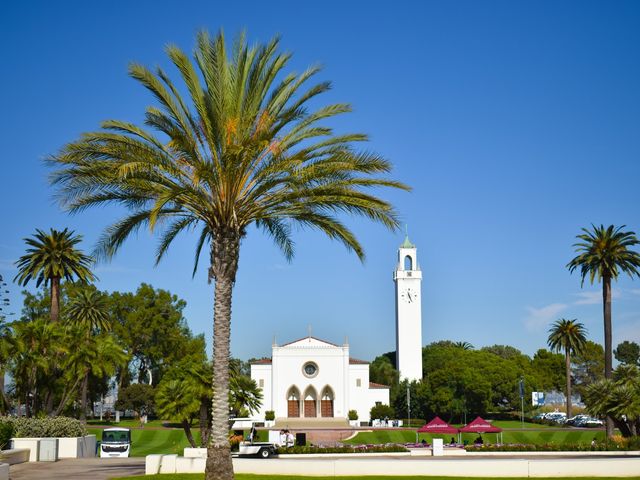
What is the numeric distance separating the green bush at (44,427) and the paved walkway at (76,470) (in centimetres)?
237

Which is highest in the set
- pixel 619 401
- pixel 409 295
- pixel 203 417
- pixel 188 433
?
pixel 409 295

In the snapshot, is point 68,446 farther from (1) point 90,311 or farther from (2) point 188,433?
(1) point 90,311

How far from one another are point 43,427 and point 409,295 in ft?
236

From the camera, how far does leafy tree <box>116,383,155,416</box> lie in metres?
78.9

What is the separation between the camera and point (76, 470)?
1053 inches

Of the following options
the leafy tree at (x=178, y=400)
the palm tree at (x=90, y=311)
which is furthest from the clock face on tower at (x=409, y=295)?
the leafy tree at (x=178, y=400)

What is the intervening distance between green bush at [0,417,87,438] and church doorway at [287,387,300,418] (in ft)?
190

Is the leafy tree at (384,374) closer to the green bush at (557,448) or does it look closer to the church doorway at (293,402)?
the church doorway at (293,402)

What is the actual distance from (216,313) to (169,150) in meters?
4.53

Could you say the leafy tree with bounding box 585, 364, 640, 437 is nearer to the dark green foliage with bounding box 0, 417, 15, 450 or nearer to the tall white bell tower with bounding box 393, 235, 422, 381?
the dark green foliage with bounding box 0, 417, 15, 450

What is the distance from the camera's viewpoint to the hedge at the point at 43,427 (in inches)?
1299

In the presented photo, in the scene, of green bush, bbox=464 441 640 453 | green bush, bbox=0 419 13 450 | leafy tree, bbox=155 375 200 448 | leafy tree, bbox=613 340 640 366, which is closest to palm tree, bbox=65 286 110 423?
green bush, bbox=0 419 13 450

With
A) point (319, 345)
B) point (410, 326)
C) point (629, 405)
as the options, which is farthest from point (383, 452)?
point (410, 326)

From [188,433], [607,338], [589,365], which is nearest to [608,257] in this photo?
[607,338]
